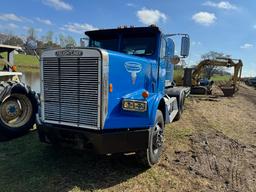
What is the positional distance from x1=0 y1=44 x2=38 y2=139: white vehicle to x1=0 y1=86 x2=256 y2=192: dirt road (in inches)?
11.9

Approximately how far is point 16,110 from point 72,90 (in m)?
3.03

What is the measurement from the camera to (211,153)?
5648 mm

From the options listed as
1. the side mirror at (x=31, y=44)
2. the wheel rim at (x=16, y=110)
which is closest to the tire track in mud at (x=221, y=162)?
the side mirror at (x=31, y=44)

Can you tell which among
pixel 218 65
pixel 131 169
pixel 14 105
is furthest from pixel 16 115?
pixel 218 65

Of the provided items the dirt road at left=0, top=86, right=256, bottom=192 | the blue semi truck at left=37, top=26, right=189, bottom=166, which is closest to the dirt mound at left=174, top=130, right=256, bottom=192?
the dirt road at left=0, top=86, right=256, bottom=192

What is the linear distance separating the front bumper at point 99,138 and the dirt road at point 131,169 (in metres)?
0.59

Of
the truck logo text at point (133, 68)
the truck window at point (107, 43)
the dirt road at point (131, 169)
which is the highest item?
the truck window at point (107, 43)

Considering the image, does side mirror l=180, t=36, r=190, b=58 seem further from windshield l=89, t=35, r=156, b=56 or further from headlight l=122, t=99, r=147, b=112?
headlight l=122, t=99, r=147, b=112

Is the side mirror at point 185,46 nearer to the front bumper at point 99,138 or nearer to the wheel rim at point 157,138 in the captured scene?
the wheel rim at point 157,138

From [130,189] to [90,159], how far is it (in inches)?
53.3

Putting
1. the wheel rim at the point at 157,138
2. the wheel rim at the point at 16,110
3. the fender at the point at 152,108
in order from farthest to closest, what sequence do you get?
1. the wheel rim at the point at 16,110
2. the wheel rim at the point at 157,138
3. the fender at the point at 152,108

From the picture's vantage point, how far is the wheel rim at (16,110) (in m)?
6.03

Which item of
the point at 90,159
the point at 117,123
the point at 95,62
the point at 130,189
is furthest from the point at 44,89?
the point at 130,189

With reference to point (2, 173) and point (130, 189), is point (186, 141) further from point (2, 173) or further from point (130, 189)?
point (2, 173)
